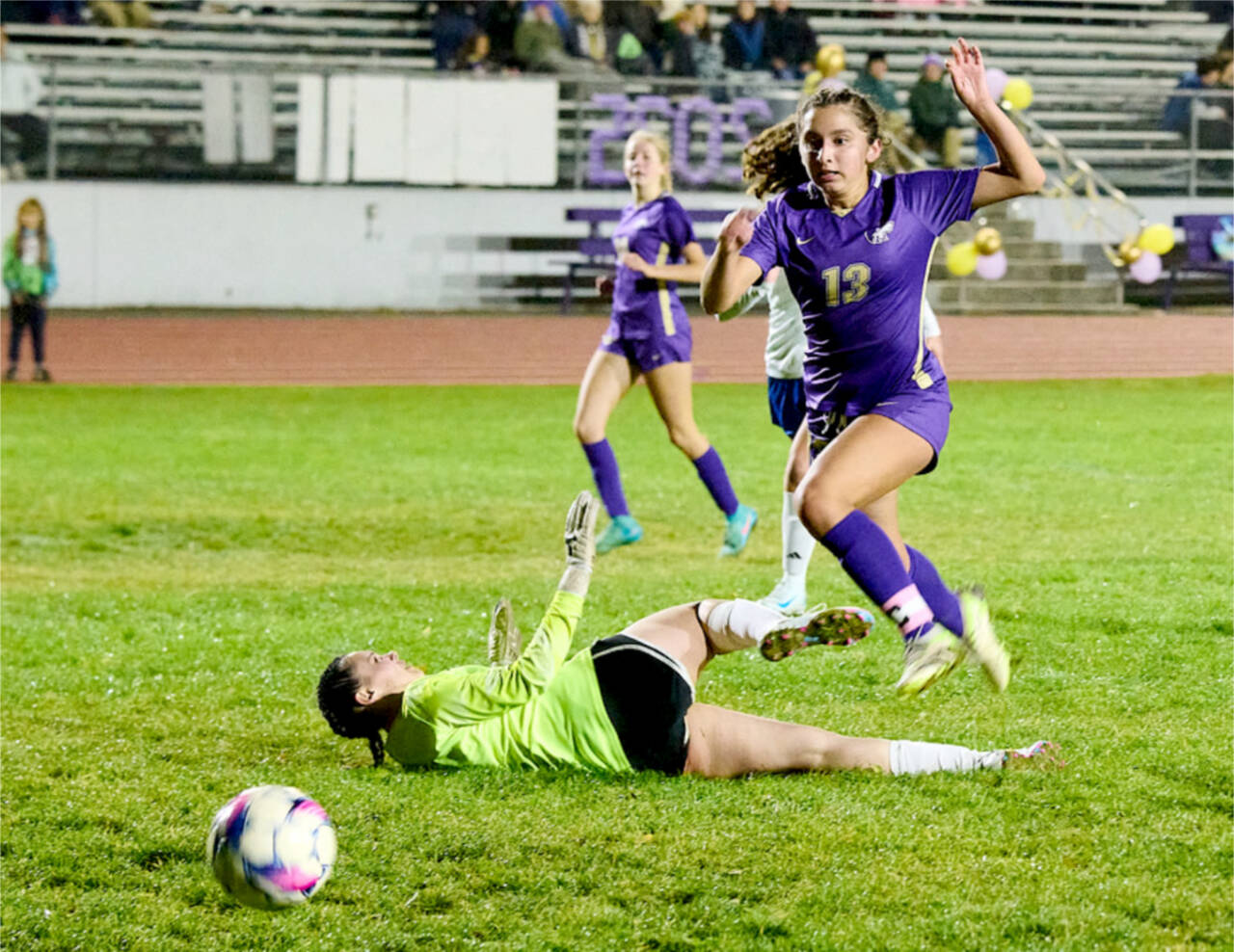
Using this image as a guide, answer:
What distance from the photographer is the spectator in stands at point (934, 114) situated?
78.4 feet

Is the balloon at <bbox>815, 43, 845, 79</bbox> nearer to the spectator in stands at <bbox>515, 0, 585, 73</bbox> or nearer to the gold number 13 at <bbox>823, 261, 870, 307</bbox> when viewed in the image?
the spectator in stands at <bbox>515, 0, 585, 73</bbox>

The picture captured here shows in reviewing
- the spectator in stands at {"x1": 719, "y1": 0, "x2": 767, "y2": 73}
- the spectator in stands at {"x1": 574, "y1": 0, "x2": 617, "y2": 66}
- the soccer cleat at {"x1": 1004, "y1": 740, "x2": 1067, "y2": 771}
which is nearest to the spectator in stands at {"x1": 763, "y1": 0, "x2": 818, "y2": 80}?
the spectator in stands at {"x1": 719, "y1": 0, "x2": 767, "y2": 73}

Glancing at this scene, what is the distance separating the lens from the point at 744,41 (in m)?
25.0

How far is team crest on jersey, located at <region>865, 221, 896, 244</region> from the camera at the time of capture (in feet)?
16.8

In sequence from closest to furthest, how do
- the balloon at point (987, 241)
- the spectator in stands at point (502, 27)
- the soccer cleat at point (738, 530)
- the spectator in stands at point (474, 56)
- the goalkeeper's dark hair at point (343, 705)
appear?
1. the goalkeeper's dark hair at point (343, 705)
2. the soccer cleat at point (738, 530)
3. the balloon at point (987, 241)
4. the spectator in stands at point (474, 56)
5. the spectator in stands at point (502, 27)

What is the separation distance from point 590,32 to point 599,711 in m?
21.5

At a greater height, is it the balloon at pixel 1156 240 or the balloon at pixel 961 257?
the balloon at pixel 1156 240

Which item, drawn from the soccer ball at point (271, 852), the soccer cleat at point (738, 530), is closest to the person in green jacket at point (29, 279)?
the soccer cleat at point (738, 530)

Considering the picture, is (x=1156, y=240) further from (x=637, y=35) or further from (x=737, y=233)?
(x=737, y=233)

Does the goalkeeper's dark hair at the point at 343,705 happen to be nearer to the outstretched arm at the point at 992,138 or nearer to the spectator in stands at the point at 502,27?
the outstretched arm at the point at 992,138

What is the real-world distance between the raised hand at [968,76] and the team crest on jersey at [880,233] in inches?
16.9

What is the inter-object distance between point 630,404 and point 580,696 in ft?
38.5

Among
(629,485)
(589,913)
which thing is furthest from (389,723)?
(629,485)

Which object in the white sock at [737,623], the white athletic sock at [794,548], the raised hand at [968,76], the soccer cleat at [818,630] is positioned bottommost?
Answer: the white athletic sock at [794,548]
